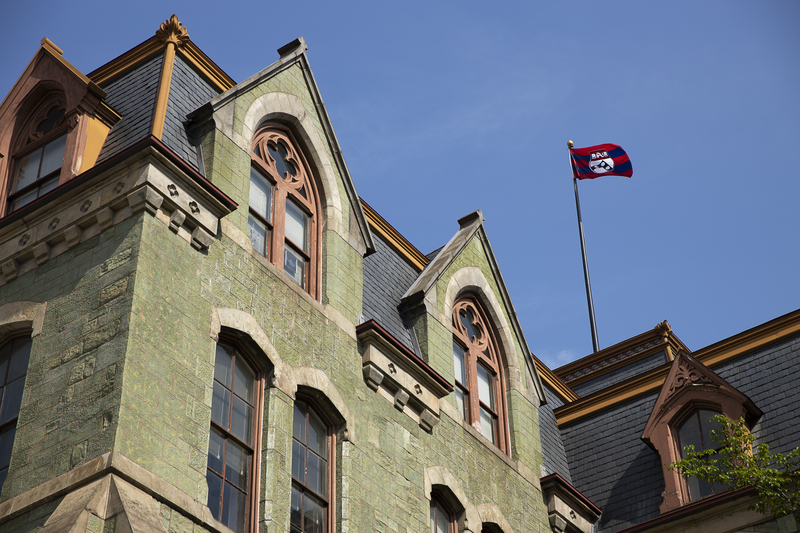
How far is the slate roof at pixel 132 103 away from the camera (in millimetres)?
15921

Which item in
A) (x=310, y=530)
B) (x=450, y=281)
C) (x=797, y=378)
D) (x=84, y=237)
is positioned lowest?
(x=310, y=530)

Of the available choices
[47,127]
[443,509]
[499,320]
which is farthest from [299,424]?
[499,320]

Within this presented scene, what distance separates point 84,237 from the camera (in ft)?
47.3

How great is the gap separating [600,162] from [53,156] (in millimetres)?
27014

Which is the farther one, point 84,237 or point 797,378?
point 797,378

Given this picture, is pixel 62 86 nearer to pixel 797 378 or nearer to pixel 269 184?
pixel 269 184

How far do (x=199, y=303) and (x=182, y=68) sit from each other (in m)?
4.99

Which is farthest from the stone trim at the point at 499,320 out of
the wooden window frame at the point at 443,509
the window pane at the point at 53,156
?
the window pane at the point at 53,156

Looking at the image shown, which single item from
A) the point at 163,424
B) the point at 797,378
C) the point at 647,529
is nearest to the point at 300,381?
the point at 163,424

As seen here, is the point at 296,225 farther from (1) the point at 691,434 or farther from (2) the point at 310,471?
(1) the point at 691,434

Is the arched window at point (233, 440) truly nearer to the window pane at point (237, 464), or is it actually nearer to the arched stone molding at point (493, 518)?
the window pane at point (237, 464)

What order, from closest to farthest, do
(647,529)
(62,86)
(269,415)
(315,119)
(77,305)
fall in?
(77,305) < (269,415) < (62,86) < (315,119) < (647,529)

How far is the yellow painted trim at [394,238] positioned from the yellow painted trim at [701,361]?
5.41m

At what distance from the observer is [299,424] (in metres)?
15.6
